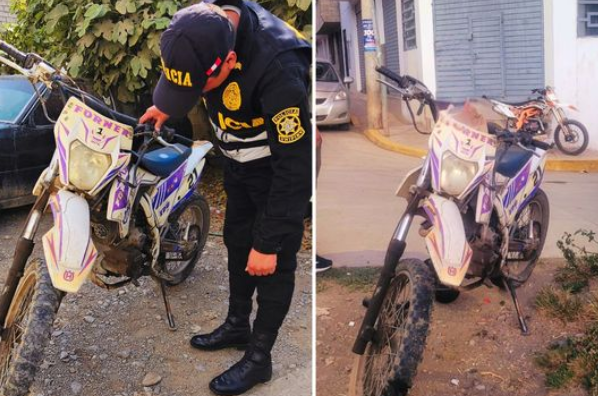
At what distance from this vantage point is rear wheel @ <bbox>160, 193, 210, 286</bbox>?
2.37 metres

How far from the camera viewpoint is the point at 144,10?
10.7 feet

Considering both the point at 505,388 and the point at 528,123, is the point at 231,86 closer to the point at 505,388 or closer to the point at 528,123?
the point at 528,123

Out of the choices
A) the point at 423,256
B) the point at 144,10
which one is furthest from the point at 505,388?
the point at 144,10

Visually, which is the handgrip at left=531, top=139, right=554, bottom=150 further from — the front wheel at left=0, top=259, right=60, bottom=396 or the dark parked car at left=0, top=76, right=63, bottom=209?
the dark parked car at left=0, top=76, right=63, bottom=209

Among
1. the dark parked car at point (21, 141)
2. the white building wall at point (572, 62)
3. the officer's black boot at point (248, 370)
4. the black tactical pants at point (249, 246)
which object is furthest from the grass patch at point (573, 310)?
the dark parked car at point (21, 141)

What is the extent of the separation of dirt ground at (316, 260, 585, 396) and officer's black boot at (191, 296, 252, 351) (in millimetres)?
1046

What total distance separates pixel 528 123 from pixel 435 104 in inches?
6.2

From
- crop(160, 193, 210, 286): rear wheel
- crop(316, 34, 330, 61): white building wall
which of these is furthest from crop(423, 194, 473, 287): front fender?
crop(160, 193, 210, 286): rear wheel

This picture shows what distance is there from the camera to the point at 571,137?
1021 mm

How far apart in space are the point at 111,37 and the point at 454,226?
2656 millimetres

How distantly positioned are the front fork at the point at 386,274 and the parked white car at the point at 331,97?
20 cm

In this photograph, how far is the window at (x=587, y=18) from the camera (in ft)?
3.22

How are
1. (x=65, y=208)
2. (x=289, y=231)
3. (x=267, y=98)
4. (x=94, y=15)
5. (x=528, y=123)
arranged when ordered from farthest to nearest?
1. (x=94, y=15)
2. (x=65, y=208)
3. (x=289, y=231)
4. (x=267, y=98)
5. (x=528, y=123)

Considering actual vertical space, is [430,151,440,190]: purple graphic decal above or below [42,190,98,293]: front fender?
above
